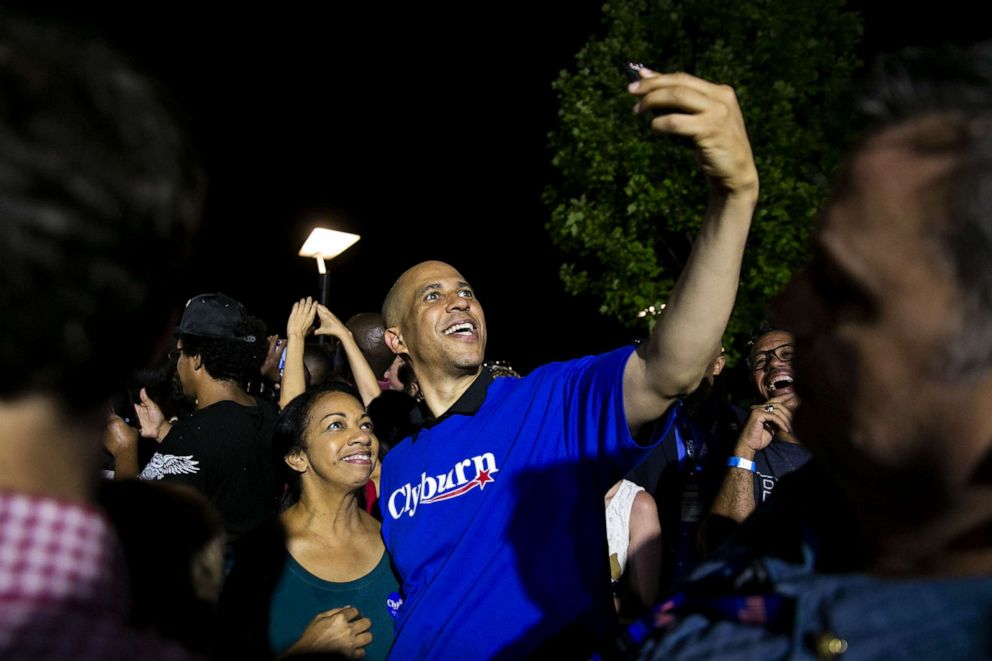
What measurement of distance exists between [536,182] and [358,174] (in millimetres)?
5245

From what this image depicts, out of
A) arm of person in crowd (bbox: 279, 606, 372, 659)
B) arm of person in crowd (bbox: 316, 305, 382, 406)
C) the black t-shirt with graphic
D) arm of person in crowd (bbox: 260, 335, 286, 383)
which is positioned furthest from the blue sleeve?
arm of person in crowd (bbox: 260, 335, 286, 383)

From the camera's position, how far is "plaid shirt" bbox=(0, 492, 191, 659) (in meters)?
0.82

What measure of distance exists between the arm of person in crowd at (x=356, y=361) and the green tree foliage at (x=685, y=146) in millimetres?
10578

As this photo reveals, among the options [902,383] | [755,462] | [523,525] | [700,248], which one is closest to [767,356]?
[755,462]

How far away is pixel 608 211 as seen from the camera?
16.0 m

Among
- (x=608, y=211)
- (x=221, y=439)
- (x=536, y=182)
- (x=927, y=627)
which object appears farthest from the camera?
(x=536, y=182)

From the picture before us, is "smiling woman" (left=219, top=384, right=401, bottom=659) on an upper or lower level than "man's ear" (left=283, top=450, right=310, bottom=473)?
lower

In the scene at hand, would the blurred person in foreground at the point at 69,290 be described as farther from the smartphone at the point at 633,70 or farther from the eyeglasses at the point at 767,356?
the eyeglasses at the point at 767,356

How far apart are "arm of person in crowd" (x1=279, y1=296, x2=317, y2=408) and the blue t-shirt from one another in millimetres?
2360

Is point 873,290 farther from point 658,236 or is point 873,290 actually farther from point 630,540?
point 658,236

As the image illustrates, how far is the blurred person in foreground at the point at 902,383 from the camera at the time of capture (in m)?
1.04

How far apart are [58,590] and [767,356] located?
419 cm

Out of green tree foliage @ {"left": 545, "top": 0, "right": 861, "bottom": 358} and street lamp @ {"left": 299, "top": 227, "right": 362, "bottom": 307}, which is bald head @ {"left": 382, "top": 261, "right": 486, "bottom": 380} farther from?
green tree foliage @ {"left": 545, "top": 0, "right": 861, "bottom": 358}

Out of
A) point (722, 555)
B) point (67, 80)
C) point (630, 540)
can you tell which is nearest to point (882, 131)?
point (722, 555)
